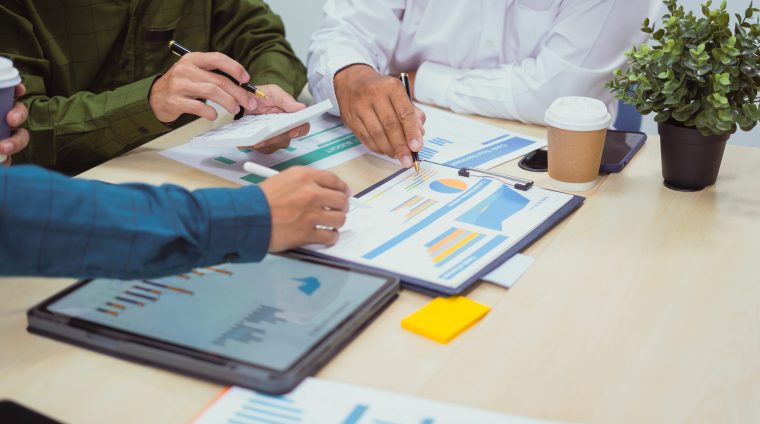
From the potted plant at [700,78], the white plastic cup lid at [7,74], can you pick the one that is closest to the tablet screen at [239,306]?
the white plastic cup lid at [7,74]

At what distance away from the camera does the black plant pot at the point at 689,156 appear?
1.22m

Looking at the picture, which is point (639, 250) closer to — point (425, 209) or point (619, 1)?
point (425, 209)

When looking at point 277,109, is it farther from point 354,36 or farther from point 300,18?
point 300,18

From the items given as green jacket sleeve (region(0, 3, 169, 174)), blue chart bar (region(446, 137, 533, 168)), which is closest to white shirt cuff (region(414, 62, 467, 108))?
blue chart bar (region(446, 137, 533, 168))

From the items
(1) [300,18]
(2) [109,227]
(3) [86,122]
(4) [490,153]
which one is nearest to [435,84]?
(4) [490,153]

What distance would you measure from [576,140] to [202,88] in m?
0.65

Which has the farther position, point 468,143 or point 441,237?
point 468,143

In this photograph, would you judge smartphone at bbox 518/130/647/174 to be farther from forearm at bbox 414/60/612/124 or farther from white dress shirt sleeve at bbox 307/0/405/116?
white dress shirt sleeve at bbox 307/0/405/116

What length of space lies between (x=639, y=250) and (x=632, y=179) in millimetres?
267

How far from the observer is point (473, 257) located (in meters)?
1.02

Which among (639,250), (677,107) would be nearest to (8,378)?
(639,250)

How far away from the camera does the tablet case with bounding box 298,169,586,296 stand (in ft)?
3.11

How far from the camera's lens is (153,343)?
0.83 meters

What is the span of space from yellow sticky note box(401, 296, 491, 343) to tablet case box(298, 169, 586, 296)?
12mm
